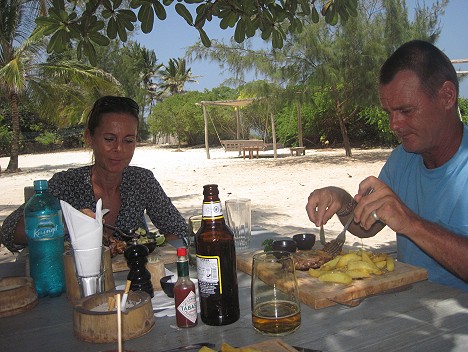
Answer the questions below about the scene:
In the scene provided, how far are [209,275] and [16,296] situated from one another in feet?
2.58

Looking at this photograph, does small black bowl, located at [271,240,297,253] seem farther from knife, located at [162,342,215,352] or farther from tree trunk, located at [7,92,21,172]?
tree trunk, located at [7,92,21,172]

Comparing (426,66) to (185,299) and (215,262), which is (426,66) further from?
(185,299)

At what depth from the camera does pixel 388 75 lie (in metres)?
2.21

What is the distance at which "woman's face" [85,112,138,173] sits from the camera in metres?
2.95

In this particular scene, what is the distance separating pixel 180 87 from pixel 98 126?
2336 inches

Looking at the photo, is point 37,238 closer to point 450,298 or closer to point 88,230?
point 88,230

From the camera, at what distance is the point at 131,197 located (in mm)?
3076

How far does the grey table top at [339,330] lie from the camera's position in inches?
51.3

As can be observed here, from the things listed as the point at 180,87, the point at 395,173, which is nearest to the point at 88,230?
the point at 395,173

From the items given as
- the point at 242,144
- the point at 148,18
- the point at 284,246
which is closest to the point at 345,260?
the point at 284,246

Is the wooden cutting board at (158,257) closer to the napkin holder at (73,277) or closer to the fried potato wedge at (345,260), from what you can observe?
the napkin holder at (73,277)

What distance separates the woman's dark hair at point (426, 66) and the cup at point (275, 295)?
124cm

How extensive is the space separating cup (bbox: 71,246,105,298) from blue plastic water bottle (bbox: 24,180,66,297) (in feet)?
0.87

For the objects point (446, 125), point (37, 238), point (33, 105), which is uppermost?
point (33, 105)
